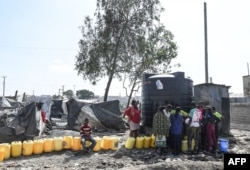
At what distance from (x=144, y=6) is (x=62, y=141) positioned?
57.1ft

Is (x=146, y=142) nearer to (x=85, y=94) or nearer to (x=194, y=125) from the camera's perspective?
(x=194, y=125)

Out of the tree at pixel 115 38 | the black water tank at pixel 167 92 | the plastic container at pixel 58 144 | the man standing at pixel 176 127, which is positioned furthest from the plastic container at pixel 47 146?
the tree at pixel 115 38

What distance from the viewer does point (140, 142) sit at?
39.1ft

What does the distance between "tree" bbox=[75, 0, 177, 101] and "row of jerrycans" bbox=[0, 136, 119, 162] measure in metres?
15.1

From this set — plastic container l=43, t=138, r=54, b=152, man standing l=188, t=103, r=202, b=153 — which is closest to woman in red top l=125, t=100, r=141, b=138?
man standing l=188, t=103, r=202, b=153

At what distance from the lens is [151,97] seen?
13.9 metres

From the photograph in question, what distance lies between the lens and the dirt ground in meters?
8.62

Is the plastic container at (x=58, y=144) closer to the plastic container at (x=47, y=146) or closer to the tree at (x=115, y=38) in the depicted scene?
the plastic container at (x=47, y=146)

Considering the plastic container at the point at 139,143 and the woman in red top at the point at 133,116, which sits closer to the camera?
the plastic container at the point at 139,143

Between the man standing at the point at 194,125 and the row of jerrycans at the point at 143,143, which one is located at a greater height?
the man standing at the point at 194,125

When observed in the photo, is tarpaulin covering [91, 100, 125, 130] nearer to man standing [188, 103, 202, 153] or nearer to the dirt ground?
the dirt ground

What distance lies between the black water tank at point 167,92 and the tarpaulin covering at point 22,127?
4638 mm

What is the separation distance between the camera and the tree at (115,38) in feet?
86.2

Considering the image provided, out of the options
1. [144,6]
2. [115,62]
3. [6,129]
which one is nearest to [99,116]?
[6,129]
